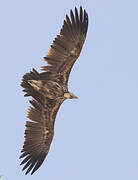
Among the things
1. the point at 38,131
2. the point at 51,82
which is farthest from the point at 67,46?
the point at 38,131

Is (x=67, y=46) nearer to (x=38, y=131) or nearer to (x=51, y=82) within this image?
(x=51, y=82)

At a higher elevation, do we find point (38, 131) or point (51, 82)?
point (51, 82)

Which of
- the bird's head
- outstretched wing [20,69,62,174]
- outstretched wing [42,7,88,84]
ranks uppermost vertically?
outstretched wing [42,7,88,84]

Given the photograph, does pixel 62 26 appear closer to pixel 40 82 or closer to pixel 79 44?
pixel 79 44

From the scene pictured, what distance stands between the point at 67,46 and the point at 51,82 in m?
1.57

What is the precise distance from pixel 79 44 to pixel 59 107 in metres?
2.82

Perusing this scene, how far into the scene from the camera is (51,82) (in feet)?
65.2

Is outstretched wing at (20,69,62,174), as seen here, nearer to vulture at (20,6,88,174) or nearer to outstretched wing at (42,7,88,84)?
vulture at (20,6,88,174)

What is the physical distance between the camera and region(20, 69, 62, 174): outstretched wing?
20.7m

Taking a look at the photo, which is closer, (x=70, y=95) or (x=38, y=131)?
(x=70, y=95)

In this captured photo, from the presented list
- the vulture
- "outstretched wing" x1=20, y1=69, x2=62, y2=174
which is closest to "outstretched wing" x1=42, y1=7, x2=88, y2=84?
the vulture

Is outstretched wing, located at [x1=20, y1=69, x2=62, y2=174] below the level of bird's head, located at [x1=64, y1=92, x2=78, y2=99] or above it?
below

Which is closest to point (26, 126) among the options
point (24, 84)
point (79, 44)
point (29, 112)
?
point (29, 112)

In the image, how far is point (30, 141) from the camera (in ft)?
69.2
